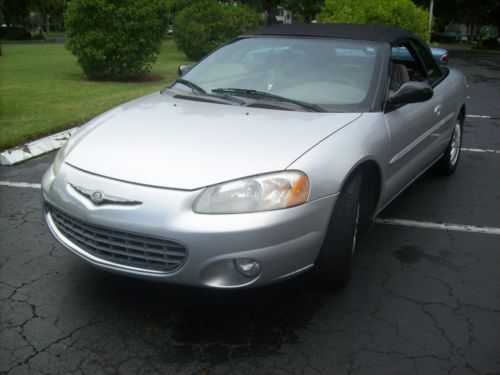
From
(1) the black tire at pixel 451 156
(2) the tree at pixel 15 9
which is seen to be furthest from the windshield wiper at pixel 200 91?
(2) the tree at pixel 15 9

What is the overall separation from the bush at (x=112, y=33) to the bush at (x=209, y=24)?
6009 millimetres

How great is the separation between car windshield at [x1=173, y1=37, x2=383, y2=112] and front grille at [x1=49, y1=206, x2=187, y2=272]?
1.53m

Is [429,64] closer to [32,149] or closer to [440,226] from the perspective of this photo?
[440,226]

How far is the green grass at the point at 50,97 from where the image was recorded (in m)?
7.37

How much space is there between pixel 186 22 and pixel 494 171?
50.3 feet

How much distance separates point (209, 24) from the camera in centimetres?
1889

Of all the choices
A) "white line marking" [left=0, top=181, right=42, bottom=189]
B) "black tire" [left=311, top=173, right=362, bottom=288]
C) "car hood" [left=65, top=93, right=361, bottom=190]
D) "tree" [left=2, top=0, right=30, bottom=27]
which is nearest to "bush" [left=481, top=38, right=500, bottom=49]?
"tree" [left=2, top=0, right=30, bottom=27]

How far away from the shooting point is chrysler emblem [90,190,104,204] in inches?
110

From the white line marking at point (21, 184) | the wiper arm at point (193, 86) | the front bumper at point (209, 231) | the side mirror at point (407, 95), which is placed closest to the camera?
the front bumper at point (209, 231)

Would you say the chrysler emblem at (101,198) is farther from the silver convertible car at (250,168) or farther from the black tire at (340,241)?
the black tire at (340,241)

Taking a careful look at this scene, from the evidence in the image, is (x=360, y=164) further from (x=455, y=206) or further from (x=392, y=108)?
(x=455, y=206)

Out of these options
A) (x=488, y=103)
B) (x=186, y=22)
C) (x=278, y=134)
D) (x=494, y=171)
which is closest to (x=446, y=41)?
(x=186, y=22)

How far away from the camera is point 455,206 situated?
4.92 meters

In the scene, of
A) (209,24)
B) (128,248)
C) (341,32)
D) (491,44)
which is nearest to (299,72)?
(341,32)
